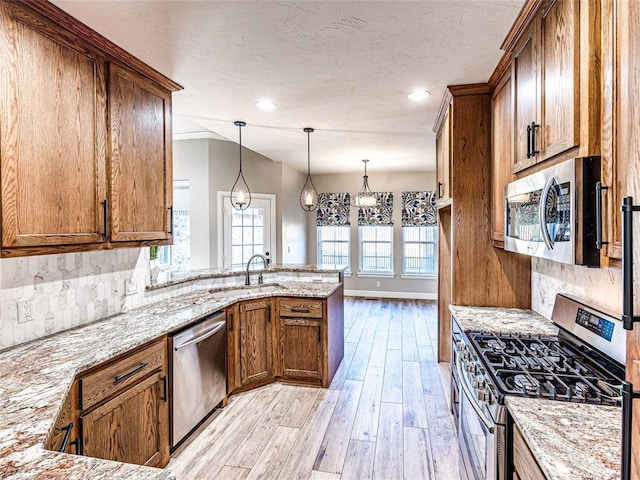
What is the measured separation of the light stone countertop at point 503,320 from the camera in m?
2.18

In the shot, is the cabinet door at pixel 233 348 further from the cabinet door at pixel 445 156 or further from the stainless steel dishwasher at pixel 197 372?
the cabinet door at pixel 445 156

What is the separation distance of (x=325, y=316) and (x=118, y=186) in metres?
2.00

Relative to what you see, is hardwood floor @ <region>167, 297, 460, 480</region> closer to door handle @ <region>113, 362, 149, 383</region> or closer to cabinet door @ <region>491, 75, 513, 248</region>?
door handle @ <region>113, 362, 149, 383</region>

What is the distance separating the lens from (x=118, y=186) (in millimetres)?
2227

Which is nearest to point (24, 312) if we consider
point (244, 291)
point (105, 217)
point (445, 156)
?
point (105, 217)

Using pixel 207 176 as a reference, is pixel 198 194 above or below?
below

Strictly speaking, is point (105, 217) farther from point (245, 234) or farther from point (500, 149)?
point (245, 234)

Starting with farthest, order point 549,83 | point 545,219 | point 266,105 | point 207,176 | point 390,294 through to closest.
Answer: point 390,294 → point 207,176 → point 266,105 → point 549,83 → point 545,219

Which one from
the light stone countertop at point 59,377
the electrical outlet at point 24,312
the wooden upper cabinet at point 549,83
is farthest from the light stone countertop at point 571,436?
the electrical outlet at point 24,312

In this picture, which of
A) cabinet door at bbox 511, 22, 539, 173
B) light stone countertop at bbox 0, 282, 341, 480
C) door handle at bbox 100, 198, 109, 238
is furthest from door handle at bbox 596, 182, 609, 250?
door handle at bbox 100, 198, 109, 238

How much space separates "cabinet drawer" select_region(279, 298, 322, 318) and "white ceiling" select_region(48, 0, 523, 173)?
179 centimetres

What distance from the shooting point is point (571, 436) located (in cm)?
107

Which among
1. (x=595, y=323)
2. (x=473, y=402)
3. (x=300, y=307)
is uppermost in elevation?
(x=595, y=323)

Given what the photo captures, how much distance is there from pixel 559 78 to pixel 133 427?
8.79 ft
